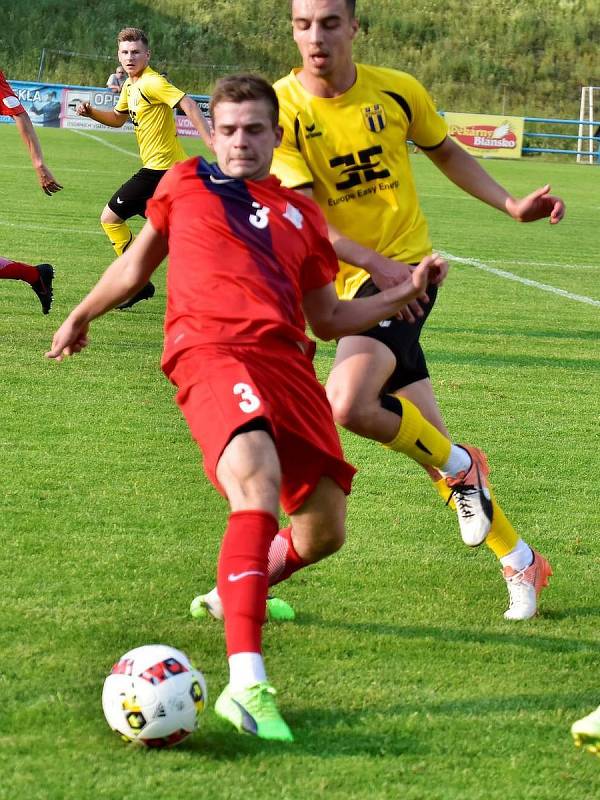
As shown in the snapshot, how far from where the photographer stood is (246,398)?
11.5 feet

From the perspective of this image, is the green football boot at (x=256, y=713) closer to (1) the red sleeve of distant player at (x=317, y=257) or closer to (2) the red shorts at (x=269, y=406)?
(2) the red shorts at (x=269, y=406)

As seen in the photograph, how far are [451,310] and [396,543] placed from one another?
6425mm

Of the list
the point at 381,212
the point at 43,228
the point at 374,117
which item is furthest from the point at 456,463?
the point at 43,228

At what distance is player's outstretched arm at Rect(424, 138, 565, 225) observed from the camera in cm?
490

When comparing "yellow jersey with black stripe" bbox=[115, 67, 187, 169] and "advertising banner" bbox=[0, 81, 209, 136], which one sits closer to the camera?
"yellow jersey with black stripe" bbox=[115, 67, 187, 169]

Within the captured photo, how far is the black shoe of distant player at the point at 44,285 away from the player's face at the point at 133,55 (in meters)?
3.03

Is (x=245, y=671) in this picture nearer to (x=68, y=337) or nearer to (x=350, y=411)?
(x=68, y=337)

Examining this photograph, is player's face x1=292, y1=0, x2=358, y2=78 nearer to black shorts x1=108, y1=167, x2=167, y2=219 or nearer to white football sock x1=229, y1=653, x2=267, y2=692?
white football sock x1=229, y1=653, x2=267, y2=692

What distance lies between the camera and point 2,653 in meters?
3.84

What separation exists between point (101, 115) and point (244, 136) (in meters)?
8.65

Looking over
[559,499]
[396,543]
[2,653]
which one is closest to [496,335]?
[559,499]

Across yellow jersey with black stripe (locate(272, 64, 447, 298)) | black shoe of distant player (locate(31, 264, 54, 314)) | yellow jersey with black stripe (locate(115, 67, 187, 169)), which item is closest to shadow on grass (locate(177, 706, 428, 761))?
yellow jersey with black stripe (locate(272, 64, 447, 298))

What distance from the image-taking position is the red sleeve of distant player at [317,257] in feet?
12.9

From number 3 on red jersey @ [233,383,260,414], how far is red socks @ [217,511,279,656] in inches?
11.1
